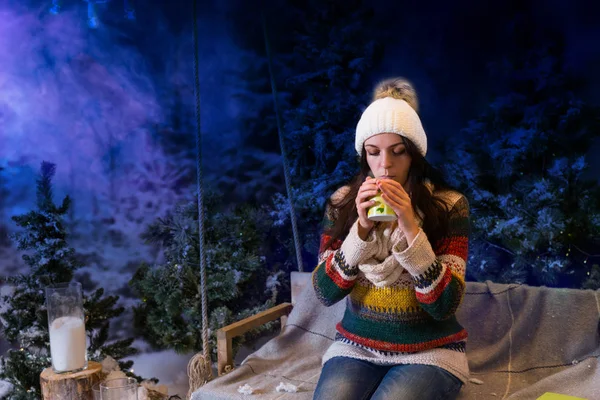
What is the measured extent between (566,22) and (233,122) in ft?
6.32

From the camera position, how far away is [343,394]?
4.85 feet

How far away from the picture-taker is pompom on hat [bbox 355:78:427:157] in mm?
1566

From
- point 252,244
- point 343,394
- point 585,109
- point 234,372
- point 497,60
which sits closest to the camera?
point 343,394

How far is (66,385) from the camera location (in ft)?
6.97

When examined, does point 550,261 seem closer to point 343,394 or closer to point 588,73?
point 588,73

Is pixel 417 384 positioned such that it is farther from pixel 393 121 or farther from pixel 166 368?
pixel 166 368

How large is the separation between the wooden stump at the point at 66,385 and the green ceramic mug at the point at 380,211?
147 centimetres

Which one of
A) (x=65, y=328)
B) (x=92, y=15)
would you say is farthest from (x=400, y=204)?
(x=92, y=15)

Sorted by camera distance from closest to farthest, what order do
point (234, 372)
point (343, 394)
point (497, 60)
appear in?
point (343, 394) → point (234, 372) → point (497, 60)

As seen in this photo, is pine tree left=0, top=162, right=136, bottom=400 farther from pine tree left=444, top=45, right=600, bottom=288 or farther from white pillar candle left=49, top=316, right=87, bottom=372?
pine tree left=444, top=45, right=600, bottom=288

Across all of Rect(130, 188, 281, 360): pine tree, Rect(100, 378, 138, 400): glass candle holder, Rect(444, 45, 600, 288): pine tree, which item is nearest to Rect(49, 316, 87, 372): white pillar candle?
Rect(100, 378, 138, 400): glass candle holder

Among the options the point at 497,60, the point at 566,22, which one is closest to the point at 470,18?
the point at 497,60

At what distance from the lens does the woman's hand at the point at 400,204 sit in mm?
1419

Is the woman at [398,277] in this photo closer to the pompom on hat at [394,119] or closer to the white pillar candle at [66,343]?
the pompom on hat at [394,119]
